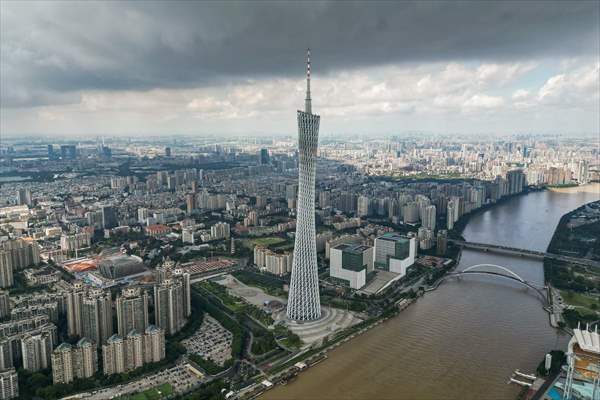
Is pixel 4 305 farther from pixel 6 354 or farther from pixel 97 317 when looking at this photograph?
pixel 97 317

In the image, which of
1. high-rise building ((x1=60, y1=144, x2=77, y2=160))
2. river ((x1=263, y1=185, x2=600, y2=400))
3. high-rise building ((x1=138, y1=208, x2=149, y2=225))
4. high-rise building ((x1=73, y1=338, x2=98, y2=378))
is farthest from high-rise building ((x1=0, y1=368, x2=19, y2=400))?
high-rise building ((x1=60, y1=144, x2=77, y2=160))

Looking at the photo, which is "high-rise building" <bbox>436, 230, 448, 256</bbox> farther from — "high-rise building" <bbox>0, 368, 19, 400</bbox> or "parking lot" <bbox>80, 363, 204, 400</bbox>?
"high-rise building" <bbox>0, 368, 19, 400</bbox>

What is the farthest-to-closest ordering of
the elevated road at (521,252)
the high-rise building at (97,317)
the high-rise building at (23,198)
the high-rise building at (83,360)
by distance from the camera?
the high-rise building at (23,198) → the elevated road at (521,252) → the high-rise building at (97,317) → the high-rise building at (83,360)

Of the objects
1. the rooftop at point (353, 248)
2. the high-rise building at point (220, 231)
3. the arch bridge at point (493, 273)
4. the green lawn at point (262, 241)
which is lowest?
the arch bridge at point (493, 273)

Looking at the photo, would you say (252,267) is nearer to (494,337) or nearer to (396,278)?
(396,278)

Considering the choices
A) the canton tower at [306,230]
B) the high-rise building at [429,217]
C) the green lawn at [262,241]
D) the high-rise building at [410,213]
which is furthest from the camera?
the high-rise building at [410,213]

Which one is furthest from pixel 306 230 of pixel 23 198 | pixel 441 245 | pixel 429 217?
pixel 23 198

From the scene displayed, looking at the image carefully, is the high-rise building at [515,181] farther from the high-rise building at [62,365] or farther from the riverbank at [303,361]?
the high-rise building at [62,365]

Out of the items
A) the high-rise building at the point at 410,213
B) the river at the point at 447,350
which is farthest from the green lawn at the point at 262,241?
the river at the point at 447,350
